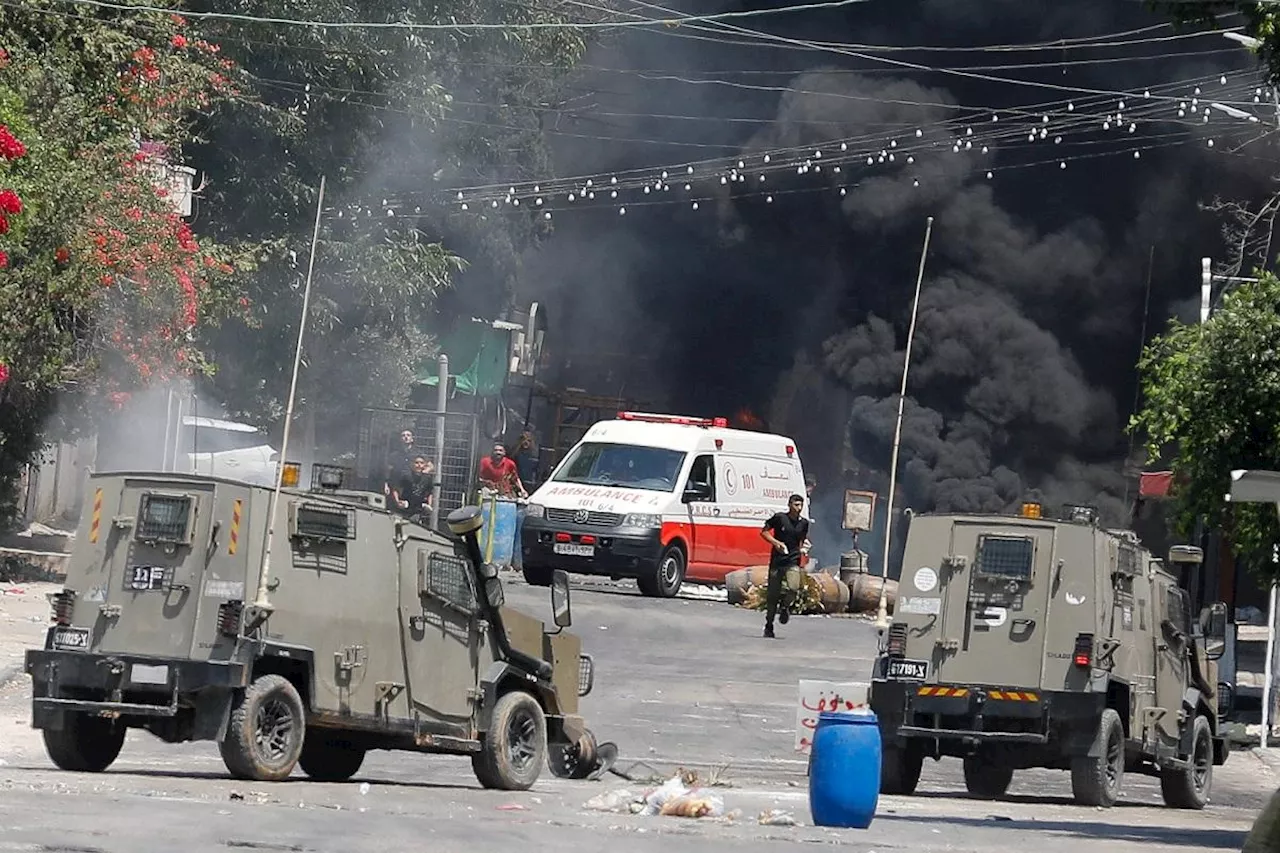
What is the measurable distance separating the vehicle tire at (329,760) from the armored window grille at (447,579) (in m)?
1.03

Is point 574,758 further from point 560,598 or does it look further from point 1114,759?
point 1114,759

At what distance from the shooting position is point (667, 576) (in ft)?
95.0

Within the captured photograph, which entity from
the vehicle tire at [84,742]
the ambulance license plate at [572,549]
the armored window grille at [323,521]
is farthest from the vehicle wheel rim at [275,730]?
the ambulance license plate at [572,549]

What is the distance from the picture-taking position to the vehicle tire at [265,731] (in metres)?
11.5

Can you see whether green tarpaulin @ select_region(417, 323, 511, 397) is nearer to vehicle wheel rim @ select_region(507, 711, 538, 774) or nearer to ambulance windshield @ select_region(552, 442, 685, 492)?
ambulance windshield @ select_region(552, 442, 685, 492)

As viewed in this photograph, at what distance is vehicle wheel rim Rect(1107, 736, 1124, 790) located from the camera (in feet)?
47.9

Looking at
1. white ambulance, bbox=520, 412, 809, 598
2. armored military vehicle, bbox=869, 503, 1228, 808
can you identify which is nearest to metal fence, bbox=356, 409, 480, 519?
white ambulance, bbox=520, 412, 809, 598

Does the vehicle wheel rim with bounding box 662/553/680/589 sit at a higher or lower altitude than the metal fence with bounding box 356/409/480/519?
lower

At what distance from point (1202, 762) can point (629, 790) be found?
18.0ft

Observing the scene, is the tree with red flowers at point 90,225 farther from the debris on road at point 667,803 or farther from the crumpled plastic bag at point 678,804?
the crumpled plastic bag at point 678,804

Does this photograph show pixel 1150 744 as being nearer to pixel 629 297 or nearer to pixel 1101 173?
pixel 1101 173

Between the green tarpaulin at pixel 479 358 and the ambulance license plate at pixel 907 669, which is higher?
the green tarpaulin at pixel 479 358

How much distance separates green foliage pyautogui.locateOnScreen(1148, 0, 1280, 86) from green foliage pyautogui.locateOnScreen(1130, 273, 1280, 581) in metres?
9.73

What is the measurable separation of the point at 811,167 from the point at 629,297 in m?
8.20
